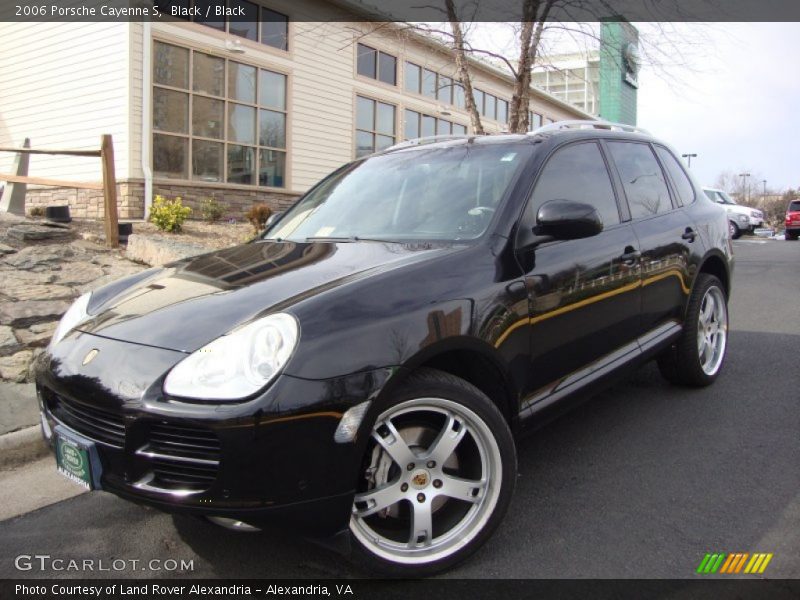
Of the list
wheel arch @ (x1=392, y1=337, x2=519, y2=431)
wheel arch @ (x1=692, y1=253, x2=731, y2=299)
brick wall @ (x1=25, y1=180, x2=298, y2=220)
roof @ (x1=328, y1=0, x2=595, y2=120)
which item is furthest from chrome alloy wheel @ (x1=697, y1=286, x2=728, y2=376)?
brick wall @ (x1=25, y1=180, x2=298, y2=220)

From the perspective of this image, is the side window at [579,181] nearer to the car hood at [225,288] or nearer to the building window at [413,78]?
the car hood at [225,288]

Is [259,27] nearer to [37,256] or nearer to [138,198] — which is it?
[138,198]

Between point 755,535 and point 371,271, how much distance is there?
193cm

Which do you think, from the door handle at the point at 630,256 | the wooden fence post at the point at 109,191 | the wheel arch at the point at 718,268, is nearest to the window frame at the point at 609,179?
the door handle at the point at 630,256

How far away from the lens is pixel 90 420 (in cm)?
230

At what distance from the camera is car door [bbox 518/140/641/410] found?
2951 mm

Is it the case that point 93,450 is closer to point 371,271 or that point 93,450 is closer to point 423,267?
point 371,271

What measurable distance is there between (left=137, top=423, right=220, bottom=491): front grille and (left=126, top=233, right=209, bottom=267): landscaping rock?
5.88 metres

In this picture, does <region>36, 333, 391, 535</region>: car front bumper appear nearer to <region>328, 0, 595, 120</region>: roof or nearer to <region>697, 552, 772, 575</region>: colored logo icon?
<region>697, 552, 772, 575</region>: colored logo icon

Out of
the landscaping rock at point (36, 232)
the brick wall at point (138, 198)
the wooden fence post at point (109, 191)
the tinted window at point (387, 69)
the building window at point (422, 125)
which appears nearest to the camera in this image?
the landscaping rock at point (36, 232)

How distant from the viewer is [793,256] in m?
16.6

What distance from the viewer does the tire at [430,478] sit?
7.64 feet

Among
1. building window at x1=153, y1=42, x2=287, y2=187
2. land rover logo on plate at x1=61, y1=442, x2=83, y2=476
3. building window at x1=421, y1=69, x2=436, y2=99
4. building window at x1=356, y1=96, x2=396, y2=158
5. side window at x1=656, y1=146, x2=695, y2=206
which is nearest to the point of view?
land rover logo on plate at x1=61, y1=442, x2=83, y2=476

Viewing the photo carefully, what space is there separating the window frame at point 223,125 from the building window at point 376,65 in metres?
3.30
